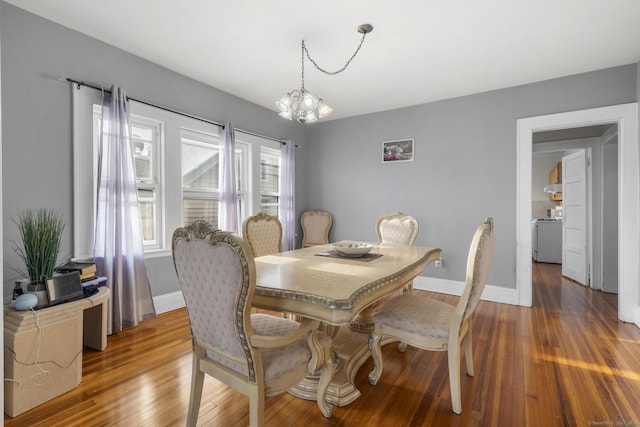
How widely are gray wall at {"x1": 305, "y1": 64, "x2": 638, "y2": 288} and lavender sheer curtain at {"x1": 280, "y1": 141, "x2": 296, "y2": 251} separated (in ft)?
2.20

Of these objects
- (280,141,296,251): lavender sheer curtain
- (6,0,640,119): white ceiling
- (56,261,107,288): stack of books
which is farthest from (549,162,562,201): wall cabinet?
(56,261,107,288): stack of books

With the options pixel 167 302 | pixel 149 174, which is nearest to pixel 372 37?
pixel 149 174

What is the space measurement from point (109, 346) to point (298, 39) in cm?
296

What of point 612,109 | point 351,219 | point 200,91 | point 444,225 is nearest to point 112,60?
point 200,91

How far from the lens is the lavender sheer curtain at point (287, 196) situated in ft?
14.9

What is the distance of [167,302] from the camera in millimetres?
3193

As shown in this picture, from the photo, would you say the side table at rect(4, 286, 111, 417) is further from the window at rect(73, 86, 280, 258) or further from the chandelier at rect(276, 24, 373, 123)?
the chandelier at rect(276, 24, 373, 123)

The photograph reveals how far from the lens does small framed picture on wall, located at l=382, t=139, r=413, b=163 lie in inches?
167

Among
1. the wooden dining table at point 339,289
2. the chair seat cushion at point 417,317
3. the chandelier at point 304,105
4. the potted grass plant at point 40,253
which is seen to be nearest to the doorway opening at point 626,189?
the wooden dining table at point 339,289

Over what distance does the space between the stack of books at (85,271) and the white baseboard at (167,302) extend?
0.90 meters

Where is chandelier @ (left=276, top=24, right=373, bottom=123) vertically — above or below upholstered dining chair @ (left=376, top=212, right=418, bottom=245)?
above

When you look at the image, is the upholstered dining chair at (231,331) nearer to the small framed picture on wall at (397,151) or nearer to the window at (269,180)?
the window at (269,180)

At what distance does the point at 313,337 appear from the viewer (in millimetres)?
1425

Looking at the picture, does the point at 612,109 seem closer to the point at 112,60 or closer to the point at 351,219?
A: the point at 351,219
